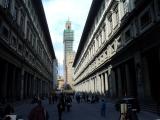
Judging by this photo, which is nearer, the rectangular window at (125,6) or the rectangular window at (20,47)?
the rectangular window at (125,6)

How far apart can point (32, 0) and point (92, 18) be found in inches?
586

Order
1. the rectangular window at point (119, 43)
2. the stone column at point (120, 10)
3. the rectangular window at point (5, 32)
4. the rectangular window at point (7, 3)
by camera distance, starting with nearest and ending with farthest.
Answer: the rectangular window at point (5, 32) < the rectangular window at point (7, 3) < the stone column at point (120, 10) < the rectangular window at point (119, 43)

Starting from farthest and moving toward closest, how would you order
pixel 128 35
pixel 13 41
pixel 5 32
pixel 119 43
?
pixel 119 43, pixel 13 41, pixel 128 35, pixel 5 32

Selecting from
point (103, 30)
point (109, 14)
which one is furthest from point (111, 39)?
point (103, 30)

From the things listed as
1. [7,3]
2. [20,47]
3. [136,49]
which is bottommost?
[136,49]

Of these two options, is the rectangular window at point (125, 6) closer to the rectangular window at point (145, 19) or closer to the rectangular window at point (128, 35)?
the rectangular window at point (128, 35)

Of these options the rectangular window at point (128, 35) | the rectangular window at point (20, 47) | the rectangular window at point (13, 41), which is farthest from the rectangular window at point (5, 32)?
the rectangular window at point (128, 35)

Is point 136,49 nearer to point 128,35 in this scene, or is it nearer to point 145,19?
point 145,19

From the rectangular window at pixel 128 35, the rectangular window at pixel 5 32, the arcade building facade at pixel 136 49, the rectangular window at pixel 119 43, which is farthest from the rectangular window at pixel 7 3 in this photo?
the rectangular window at pixel 119 43

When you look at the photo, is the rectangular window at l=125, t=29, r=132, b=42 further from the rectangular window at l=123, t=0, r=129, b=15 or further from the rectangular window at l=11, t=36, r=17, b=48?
the rectangular window at l=11, t=36, r=17, b=48

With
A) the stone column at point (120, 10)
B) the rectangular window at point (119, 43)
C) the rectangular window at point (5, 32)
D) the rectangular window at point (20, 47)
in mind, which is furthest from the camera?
the rectangular window at point (20, 47)

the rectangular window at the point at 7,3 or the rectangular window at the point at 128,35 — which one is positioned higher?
the rectangular window at the point at 7,3

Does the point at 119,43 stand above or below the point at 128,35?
below

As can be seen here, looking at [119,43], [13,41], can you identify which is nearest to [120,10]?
[119,43]
